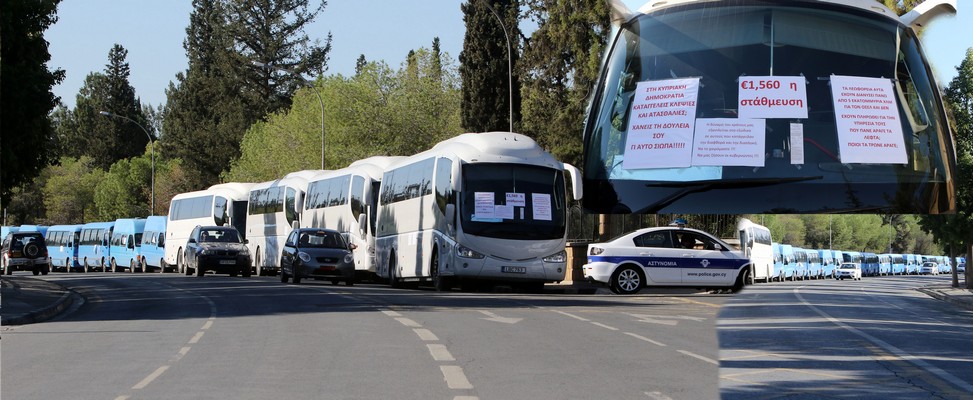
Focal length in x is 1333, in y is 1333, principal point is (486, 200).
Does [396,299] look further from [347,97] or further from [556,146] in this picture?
[347,97]

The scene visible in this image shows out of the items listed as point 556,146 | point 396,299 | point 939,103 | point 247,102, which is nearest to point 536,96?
point 556,146

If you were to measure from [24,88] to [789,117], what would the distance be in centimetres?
2742

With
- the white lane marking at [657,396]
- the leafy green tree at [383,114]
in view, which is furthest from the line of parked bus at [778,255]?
the leafy green tree at [383,114]

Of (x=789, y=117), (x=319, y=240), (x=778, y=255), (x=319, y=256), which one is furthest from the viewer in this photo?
(x=319, y=240)

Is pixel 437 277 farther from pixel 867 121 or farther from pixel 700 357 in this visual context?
pixel 867 121

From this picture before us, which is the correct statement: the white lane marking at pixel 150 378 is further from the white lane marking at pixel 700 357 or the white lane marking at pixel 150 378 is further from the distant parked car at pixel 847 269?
the distant parked car at pixel 847 269

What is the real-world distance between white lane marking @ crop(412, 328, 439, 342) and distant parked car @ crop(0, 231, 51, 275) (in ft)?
155

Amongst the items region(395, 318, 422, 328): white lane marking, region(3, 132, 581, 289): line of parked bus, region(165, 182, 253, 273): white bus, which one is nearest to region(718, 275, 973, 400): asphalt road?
region(395, 318, 422, 328): white lane marking

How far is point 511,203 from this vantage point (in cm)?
3300

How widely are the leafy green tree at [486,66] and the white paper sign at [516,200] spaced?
28485 mm

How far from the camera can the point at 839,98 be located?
27.0 feet

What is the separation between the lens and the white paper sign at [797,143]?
8.27 m

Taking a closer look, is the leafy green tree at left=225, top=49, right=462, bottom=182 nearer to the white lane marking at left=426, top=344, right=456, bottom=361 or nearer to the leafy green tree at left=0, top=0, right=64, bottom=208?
the leafy green tree at left=0, top=0, right=64, bottom=208

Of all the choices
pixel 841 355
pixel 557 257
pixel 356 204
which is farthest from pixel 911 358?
pixel 356 204
